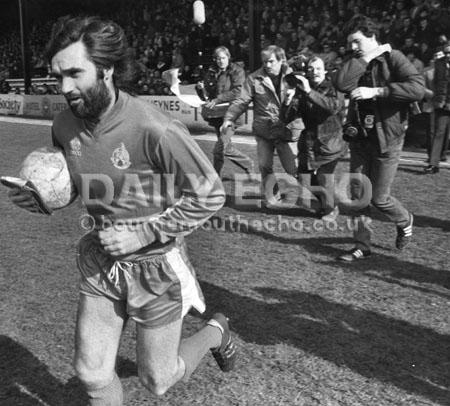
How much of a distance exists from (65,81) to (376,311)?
3013 mm

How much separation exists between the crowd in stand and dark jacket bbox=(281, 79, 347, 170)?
3.72 m

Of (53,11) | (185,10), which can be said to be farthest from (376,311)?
(53,11)

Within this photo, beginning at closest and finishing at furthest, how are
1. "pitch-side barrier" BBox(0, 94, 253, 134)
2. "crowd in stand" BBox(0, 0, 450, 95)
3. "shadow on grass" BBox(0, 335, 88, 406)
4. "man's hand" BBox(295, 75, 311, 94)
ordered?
1. "shadow on grass" BBox(0, 335, 88, 406)
2. "man's hand" BBox(295, 75, 311, 94)
3. "crowd in stand" BBox(0, 0, 450, 95)
4. "pitch-side barrier" BBox(0, 94, 253, 134)

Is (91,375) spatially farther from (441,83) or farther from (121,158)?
(441,83)

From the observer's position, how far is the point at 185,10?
2639 cm

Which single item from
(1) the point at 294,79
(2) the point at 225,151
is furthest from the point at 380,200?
(2) the point at 225,151

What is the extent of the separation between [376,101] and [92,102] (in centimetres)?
330

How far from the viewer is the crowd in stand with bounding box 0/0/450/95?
562 inches

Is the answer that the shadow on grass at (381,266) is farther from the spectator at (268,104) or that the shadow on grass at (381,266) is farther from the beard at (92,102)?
the beard at (92,102)

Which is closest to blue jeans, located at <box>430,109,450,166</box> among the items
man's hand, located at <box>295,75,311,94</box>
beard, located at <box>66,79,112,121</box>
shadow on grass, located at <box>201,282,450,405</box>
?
man's hand, located at <box>295,75,311,94</box>

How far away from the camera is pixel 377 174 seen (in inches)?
213

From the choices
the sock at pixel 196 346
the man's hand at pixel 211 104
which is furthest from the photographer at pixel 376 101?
the man's hand at pixel 211 104

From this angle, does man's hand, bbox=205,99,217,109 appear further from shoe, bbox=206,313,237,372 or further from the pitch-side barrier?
the pitch-side barrier

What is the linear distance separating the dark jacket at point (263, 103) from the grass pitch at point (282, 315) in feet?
3.43
